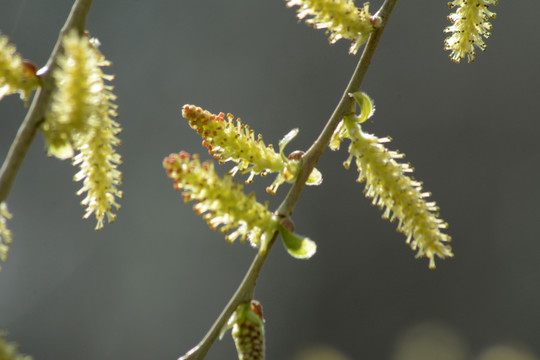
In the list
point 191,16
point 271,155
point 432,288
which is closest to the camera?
point 271,155

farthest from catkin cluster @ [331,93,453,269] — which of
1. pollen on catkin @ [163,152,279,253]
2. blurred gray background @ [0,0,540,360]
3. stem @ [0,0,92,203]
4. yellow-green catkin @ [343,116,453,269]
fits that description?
blurred gray background @ [0,0,540,360]

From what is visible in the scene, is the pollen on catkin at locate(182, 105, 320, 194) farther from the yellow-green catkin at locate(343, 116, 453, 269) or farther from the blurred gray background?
the blurred gray background

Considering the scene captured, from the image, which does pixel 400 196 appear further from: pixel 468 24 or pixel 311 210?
pixel 311 210

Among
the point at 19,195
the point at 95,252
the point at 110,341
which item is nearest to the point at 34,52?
the point at 19,195

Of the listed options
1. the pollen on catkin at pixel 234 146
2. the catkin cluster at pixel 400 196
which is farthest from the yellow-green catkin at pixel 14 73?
the catkin cluster at pixel 400 196

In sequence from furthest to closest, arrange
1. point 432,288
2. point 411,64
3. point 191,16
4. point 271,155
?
point 191,16, point 411,64, point 432,288, point 271,155

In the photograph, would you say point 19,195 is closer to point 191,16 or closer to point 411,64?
point 191,16
